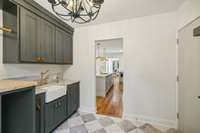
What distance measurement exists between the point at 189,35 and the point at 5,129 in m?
3.24

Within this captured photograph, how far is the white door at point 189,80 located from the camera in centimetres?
170

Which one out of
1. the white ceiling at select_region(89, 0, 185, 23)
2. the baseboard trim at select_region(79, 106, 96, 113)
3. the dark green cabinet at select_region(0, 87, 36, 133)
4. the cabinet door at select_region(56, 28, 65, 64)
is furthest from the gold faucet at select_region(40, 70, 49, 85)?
the white ceiling at select_region(89, 0, 185, 23)

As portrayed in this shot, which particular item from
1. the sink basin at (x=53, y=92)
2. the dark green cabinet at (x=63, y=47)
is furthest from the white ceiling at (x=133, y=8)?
the sink basin at (x=53, y=92)

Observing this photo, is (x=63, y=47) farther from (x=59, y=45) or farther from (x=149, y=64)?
(x=149, y=64)

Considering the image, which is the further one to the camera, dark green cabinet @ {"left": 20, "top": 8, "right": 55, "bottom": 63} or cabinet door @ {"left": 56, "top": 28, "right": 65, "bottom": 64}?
cabinet door @ {"left": 56, "top": 28, "right": 65, "bottom": 64}

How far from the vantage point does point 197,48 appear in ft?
5.56

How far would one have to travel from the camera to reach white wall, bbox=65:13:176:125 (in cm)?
247

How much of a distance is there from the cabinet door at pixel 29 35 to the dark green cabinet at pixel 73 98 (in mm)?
1095

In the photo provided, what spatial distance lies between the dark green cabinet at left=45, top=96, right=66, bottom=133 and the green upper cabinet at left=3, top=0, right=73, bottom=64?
35.0 inches

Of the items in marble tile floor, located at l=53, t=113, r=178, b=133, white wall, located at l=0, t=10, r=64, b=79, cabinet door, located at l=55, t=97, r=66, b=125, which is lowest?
marble tile floor, located at l=53, t=113, r=178, b=133

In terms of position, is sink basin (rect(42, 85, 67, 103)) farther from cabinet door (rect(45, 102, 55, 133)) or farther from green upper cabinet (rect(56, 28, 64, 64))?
green upper cabinet (rect(56, 28, 64, 64))

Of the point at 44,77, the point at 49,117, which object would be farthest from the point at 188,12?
the point at 44,77

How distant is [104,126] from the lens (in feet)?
8.18

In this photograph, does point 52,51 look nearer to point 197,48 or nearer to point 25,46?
point 25,46
